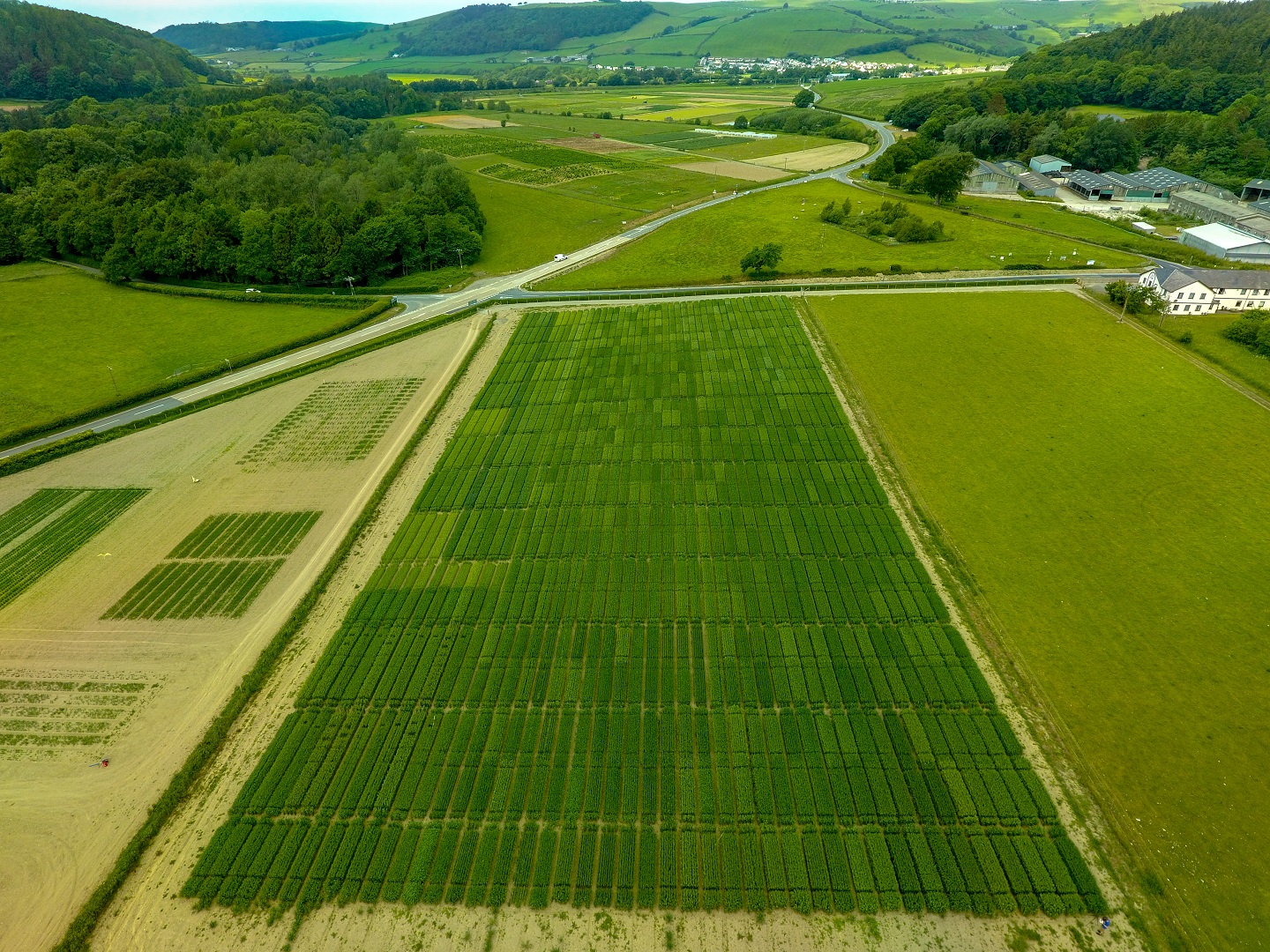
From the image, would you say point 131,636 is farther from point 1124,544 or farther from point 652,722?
point 1124,544

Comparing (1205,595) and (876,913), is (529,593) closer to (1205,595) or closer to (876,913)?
(876,913)

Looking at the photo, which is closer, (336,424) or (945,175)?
(336,424)

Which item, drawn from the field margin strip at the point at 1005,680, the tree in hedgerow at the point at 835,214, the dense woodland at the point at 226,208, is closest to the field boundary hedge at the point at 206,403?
the dense woodland at the point at 226,208

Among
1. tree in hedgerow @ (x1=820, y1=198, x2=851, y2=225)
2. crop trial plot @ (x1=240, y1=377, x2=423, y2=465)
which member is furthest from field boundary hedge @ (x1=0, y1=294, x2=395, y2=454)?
tree in hedgerow @ (x1=820, y1=198, x2=851, y2=225)

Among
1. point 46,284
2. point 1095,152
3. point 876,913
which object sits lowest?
point 876,913

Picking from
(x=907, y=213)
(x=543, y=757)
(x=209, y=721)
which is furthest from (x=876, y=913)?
(x=907, y=213)

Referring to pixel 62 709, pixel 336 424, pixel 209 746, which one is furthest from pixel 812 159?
pixel 62 709
